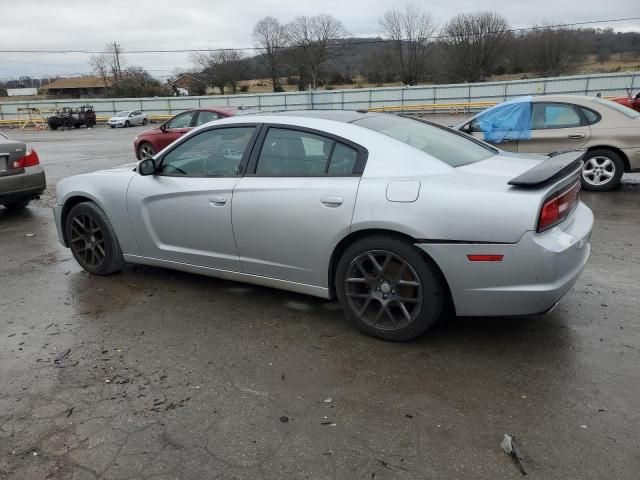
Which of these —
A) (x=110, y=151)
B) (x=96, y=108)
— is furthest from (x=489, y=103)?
(x=96, y=108)

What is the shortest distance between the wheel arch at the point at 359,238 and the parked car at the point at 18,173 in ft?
19.9

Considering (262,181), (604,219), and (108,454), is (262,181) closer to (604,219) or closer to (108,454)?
(108,454)

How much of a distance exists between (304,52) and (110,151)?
55924 mm

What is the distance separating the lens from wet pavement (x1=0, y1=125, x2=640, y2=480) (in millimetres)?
2486

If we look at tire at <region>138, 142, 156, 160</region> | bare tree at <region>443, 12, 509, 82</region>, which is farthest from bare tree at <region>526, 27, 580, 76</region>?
tire at <region>138, 142, 156, 160</region>

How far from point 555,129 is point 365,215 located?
6.45 m

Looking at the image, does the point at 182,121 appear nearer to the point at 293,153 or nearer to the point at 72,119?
the point at 293,153

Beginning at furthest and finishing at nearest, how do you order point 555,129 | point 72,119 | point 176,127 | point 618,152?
point 72,119 < point 176,127 < point 555,129 < point 618,152

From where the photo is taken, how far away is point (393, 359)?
337 cm

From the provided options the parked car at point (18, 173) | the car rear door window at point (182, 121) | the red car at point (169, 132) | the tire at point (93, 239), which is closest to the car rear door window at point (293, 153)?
the tire at point (93, 239)

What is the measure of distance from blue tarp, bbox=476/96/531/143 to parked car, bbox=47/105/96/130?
36.2m

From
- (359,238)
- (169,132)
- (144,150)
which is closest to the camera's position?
(359,238)

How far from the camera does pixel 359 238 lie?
11.6 ft

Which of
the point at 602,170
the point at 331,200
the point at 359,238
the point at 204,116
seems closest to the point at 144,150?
the point at 204,116
